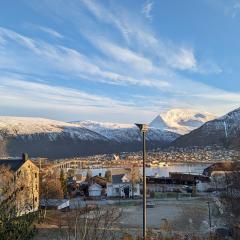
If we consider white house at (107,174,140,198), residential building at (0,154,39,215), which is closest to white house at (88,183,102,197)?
white house at (107,174,140,198)

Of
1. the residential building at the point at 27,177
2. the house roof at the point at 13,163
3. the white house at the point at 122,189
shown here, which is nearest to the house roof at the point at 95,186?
the white house at the point at 122,189

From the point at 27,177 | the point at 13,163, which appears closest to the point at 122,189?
the point at 27,177

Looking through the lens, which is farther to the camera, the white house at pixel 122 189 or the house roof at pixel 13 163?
the white house at pixel 122 189

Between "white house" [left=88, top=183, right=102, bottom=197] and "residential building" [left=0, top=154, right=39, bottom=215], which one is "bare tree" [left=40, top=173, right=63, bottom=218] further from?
"white house" [left=88, top=183, right=102, bottom=197]

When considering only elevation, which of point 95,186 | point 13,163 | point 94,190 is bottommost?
point 94,190

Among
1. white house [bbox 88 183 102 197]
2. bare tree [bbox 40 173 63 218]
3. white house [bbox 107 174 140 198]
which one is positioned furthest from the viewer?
white house [bbox 88 183 102 197]

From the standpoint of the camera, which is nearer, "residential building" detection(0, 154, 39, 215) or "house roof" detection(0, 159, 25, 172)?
"residential building" detection(0, 154, 39, 215)

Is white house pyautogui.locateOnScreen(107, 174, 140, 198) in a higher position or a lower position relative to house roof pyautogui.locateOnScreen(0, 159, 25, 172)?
lower

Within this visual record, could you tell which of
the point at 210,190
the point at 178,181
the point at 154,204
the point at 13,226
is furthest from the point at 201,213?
the point at 178,181

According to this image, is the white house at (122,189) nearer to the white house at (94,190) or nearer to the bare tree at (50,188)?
the white house at (94,190)

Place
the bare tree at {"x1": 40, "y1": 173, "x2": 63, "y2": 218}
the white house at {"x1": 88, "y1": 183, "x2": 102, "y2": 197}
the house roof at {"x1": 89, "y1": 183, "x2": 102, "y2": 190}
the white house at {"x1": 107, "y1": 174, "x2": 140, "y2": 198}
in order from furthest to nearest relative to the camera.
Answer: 1. the house roof at {"x1": 89, "y1": 183, "x2": 102, "y2": 190}
2. the white house at {"x1": 88, "y1": 183, "x2": 102, "y2": 197}
3. the white house at {"x1": 107, "y1": 174, "x2": 140, "y2": 198}
4. the bare tree at {"x1": 40, "y1": 173, "x2": 63, "y2": 218}

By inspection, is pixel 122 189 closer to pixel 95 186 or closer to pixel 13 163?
pixel 95 186

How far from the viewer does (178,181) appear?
105 m

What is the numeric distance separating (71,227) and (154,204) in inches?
1854
